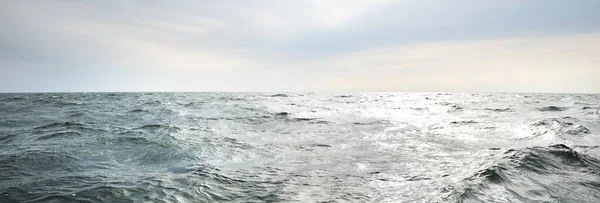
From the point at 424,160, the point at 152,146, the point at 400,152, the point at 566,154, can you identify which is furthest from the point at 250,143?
the point at 566,154

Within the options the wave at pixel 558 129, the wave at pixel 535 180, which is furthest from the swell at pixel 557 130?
the wave at pixel 535 180

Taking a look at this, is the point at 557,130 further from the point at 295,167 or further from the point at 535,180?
the point at 295,167


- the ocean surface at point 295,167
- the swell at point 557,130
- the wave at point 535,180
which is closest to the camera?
the wave at point 535,180

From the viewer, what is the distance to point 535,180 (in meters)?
6.75

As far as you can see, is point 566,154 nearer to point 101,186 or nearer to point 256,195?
point 256,195

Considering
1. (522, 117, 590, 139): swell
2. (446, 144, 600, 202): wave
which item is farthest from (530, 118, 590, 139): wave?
(446, 144, 600, 202): wave

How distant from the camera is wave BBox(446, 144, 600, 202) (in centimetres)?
577

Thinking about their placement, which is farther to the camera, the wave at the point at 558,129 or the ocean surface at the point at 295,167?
the wave at the point at 558,129

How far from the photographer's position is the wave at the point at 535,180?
227 inches

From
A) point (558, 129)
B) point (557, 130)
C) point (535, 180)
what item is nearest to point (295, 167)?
point (535, 180)

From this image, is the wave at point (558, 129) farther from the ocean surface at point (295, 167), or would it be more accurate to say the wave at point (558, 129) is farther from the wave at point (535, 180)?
the wave at point (535, 180)

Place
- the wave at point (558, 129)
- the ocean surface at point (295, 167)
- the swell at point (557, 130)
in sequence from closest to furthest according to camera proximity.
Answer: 1. the ocean surface at point (295, 167)
2. the swell at point (557, 130)
3. the wave at point (558, 129)

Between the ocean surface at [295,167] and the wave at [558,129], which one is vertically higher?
the wave at [558,129]

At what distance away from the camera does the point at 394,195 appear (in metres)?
6.01
